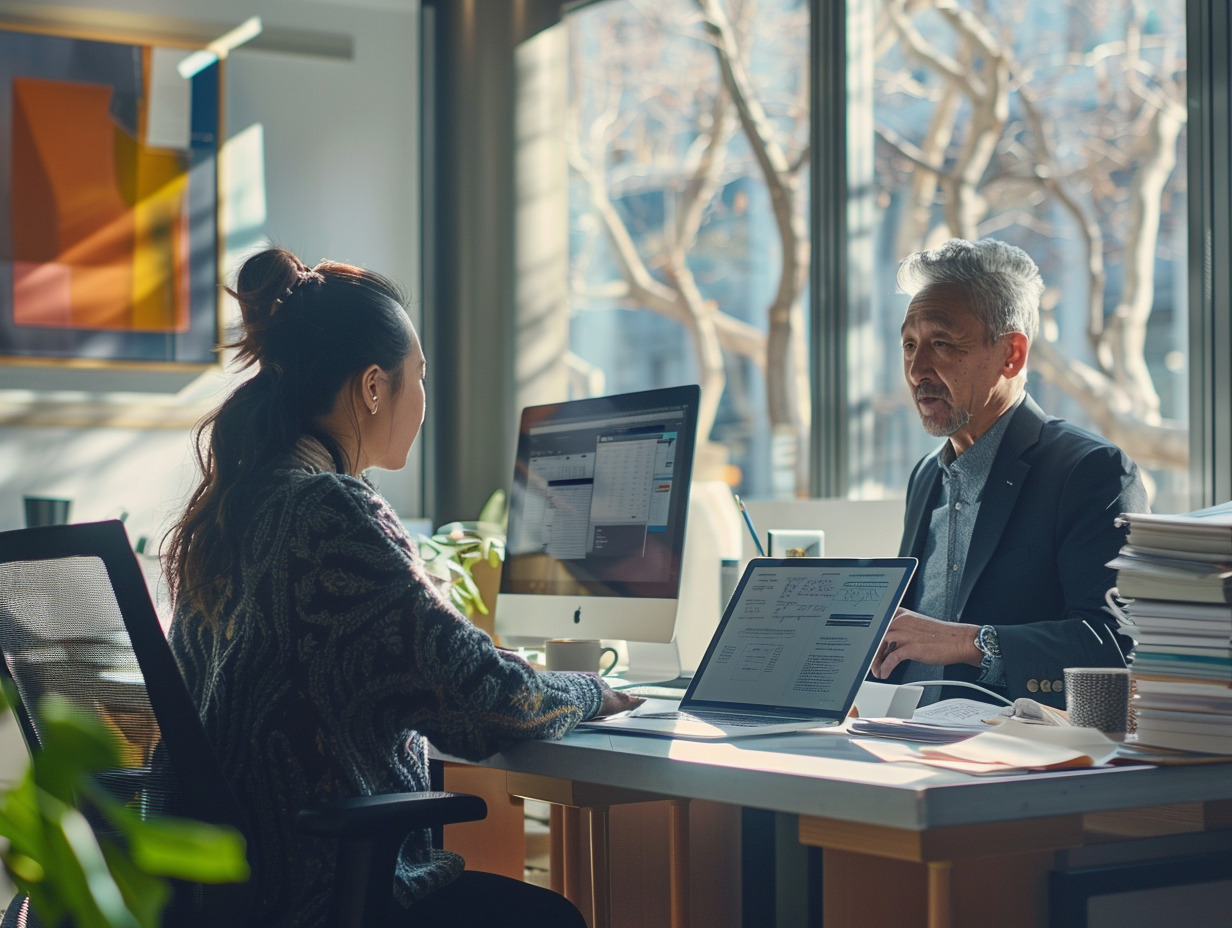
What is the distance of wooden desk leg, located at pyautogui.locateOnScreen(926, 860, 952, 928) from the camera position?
1.39 m

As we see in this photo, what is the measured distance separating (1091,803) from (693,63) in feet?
19.4

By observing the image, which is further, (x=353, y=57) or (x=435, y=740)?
(x=353, y=57)

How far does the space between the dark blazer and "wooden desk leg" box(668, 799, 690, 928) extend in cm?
50

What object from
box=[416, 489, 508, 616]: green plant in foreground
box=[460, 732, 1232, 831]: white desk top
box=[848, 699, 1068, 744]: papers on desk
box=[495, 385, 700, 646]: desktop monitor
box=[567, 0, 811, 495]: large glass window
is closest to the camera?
box=[460, 732, 1232, 831]: white desk top

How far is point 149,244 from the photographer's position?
404 centimetres

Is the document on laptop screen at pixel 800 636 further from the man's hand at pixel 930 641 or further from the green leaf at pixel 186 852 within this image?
the green leaf at pixel 186 852

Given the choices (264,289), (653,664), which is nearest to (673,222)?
(653,664)

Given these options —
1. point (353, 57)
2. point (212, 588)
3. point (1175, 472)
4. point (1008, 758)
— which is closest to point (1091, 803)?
point (1008, 758)

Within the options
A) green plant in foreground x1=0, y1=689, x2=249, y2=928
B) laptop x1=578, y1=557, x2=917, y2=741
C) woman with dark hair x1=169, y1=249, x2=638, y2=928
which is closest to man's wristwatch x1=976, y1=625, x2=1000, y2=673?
laptop x1=578, y1=557, x2=917, y2=741

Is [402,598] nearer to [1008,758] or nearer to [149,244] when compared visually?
[1008,758]

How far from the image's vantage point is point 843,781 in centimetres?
121

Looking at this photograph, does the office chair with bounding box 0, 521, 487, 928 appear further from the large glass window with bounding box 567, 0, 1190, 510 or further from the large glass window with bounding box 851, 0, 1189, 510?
the large glass window with bounding box 851, 0, 1189, 510

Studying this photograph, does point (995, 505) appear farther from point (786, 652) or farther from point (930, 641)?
point (786, 652)

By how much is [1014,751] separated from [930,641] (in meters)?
0.63
